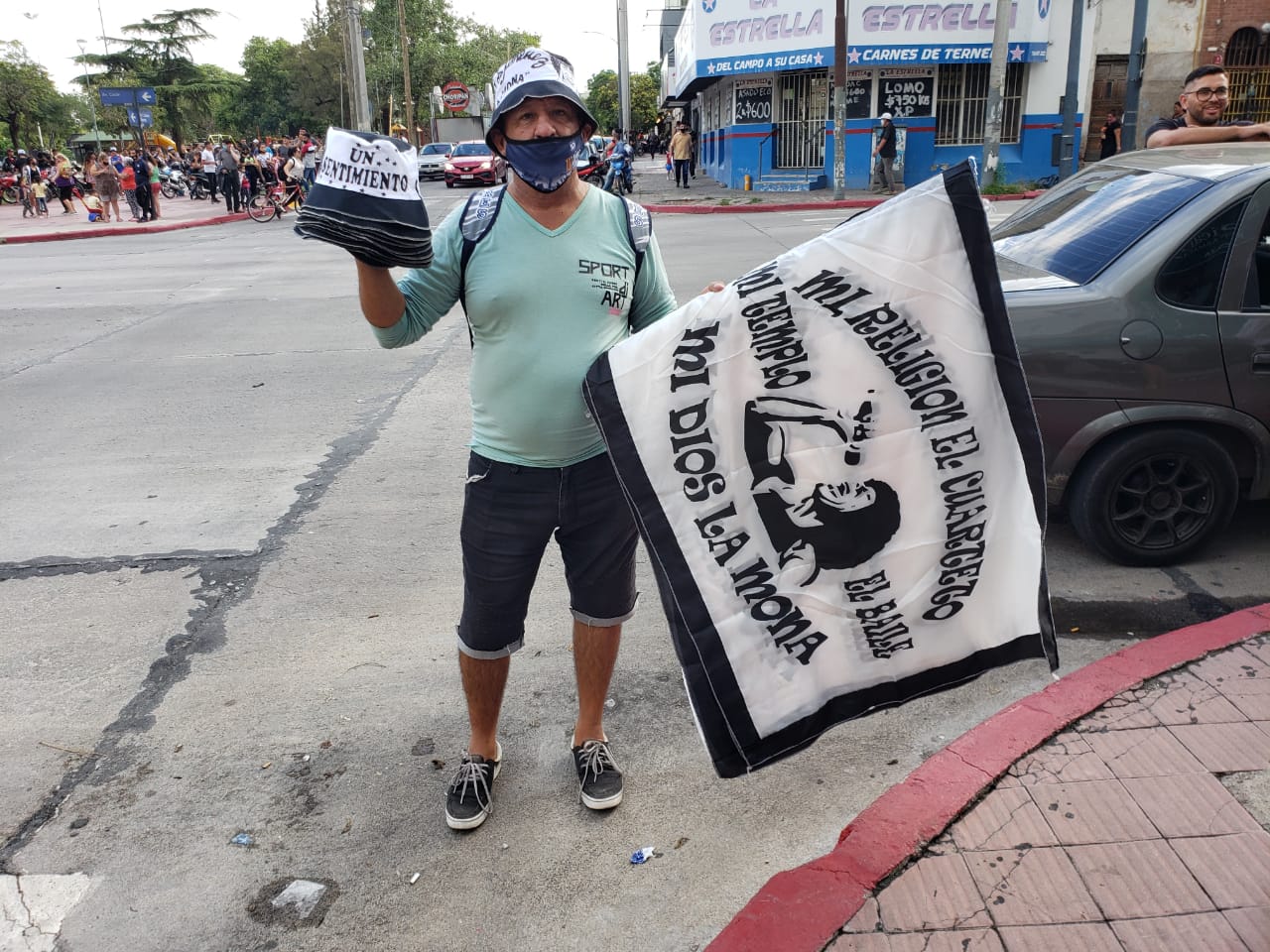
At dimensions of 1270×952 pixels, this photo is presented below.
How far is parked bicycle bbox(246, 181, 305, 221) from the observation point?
24.8 meters

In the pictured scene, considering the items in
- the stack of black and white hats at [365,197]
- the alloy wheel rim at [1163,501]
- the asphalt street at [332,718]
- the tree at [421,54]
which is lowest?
the asphalt street at [332,718]

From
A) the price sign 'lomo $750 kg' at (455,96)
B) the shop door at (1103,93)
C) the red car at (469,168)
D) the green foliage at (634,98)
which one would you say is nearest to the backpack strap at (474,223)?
the shop door at (1103,93)

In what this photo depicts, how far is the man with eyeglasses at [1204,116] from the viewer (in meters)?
5.62

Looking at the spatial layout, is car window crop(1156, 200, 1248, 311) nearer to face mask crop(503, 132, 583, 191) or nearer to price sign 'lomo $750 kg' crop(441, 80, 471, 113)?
face mask crop(503, 132, 583, 191)

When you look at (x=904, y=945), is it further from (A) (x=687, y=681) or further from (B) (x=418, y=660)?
(B) (x=418, y=660)

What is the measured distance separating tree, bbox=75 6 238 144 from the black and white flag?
86556 millimetres

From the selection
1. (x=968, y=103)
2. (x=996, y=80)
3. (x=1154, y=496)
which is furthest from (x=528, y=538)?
(x=968, y=103)

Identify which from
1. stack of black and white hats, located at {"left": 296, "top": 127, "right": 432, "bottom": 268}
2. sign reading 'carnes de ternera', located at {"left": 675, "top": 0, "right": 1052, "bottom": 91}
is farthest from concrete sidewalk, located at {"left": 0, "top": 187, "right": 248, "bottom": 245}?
stack of black and white hats, located at {"left": 296, "top": 127, "right": 432, "bottom": 268}

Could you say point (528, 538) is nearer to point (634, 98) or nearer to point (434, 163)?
point (434, 163)

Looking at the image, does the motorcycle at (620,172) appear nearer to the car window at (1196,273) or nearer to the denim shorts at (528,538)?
the car window at (1196,273)

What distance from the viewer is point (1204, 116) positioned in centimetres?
602

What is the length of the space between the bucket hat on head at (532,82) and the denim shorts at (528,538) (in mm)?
865

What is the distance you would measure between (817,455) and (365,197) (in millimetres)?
1125

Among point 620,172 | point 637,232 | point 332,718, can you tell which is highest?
point 637,232
